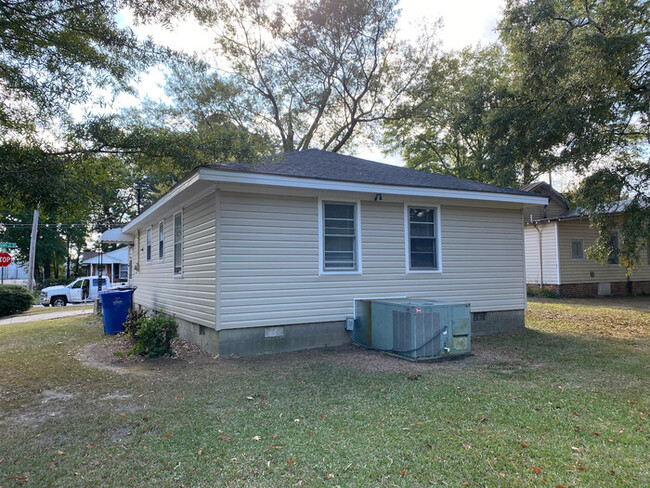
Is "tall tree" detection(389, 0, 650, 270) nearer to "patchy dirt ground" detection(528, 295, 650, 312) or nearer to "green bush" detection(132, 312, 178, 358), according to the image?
"patchy dirt ground" detection(528, 295, 650, 312)

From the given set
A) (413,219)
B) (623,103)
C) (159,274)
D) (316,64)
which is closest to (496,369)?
(413,219)

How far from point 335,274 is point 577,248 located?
15258 mm

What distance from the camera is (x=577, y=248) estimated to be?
62.1 ft

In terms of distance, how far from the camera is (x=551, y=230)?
1856cm

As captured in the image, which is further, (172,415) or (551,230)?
(551,230)

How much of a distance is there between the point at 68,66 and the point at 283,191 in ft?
12.2

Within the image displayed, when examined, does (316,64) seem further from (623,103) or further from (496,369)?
(496,369)

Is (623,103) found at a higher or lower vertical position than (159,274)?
higher

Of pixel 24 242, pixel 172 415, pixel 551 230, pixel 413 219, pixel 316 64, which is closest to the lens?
pixel 172 415

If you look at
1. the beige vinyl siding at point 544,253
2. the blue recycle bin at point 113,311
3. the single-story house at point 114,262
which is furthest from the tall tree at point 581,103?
the single-story house at point 114,262

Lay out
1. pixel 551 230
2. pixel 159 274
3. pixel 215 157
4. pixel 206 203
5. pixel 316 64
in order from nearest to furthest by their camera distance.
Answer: pixel 215 157, pixel 206 203, pixel 159 274, pixel 551 230, pixel 316 64

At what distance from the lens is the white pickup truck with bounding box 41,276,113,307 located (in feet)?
75.1

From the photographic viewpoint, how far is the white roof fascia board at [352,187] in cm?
673

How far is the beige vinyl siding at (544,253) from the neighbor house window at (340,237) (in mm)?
13480
